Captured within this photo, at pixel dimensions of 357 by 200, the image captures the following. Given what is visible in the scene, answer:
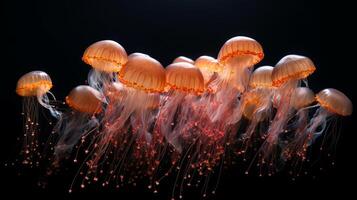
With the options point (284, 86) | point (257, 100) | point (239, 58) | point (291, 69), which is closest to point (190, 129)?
point (257, 100)

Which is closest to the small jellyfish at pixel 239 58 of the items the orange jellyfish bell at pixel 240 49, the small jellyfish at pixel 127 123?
the orange jellyfish bell at pixel 240 49

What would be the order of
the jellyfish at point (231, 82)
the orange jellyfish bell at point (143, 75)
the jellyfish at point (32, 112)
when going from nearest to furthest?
the orange jellyfish bell at point (143, 75) < the jellyfish at point (231, 82) < the jellyfish at point (32, 112)

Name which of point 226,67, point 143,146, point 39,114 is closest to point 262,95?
point 226,67

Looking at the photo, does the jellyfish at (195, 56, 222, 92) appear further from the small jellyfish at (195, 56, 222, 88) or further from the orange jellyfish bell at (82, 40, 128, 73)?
the orange jellyfish bell at (82, 40, 128, 73)

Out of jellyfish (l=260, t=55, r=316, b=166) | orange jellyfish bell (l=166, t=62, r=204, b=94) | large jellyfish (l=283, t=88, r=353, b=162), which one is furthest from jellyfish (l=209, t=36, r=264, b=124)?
large jellyfish (l=283, t=88, r=353, b=162)

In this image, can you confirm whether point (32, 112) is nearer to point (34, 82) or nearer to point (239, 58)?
point (34, 82)

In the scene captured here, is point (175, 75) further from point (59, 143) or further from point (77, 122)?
point (59, 143)

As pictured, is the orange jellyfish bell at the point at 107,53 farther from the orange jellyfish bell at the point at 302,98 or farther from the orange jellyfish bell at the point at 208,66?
the orange jellyfish bell at the point at 302,98
